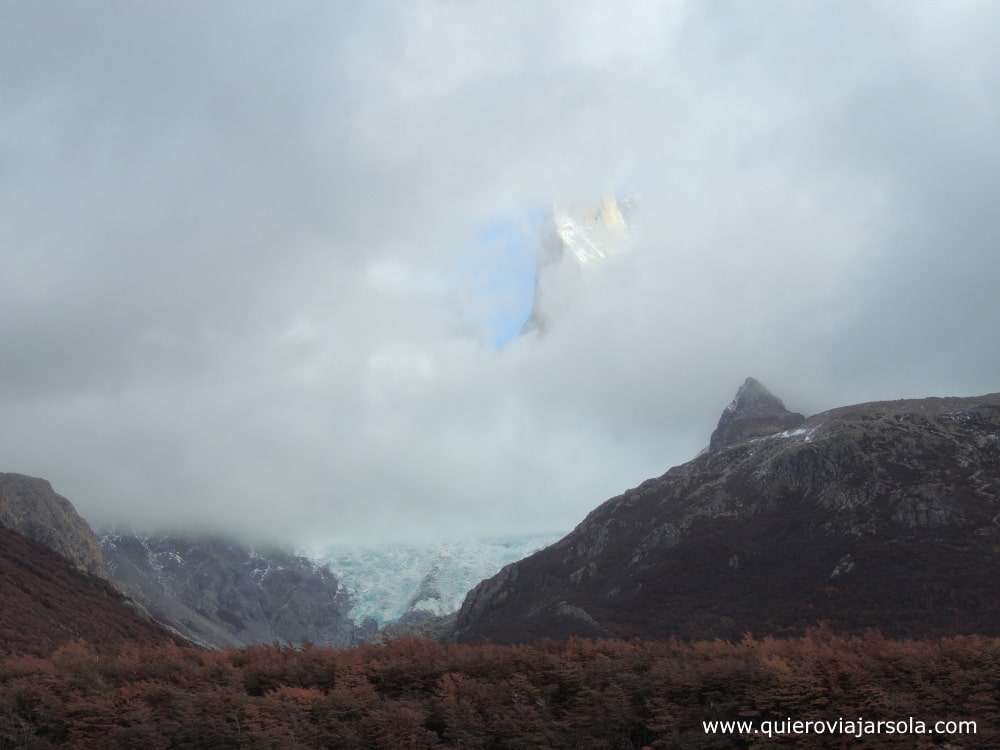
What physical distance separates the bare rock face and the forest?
113 m

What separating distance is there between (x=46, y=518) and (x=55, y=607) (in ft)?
278

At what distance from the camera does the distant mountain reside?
50.0 m

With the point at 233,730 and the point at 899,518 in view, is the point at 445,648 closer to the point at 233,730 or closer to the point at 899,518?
the point at 233,730

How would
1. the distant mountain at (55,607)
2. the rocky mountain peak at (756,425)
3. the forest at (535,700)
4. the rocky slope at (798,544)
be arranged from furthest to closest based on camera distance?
the rocky mountain peak at (756,425) < the rocky slope at (798,544) < the distant mountain at (55,607) < the forest at (535,700)

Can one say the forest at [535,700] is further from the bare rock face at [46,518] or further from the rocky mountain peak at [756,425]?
the rocky mountain peak at [756,425]

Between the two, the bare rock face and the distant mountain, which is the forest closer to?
the distant mountain

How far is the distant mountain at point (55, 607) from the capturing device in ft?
164

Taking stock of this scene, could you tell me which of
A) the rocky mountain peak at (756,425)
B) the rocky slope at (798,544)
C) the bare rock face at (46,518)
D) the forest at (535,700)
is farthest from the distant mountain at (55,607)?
the rocky mountain peak at (756,425)

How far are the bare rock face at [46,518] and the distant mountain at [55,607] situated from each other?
3229 centimetres

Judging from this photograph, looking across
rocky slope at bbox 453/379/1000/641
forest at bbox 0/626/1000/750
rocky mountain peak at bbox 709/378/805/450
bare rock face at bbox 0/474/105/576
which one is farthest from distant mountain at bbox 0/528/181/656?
rocky mountain peak at bbox 709/378/805/450

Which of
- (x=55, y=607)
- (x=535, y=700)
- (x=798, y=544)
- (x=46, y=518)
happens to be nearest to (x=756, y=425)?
(x=798, y=544)

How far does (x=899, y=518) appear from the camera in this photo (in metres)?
104

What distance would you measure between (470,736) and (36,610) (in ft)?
173

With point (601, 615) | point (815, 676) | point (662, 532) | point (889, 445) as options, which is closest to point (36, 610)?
point (815, 676)
